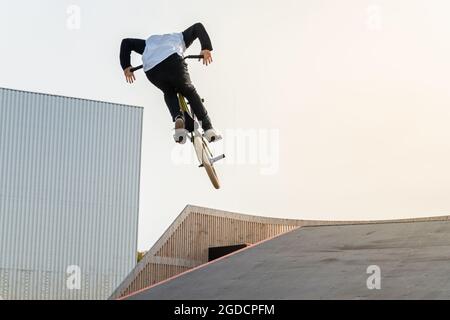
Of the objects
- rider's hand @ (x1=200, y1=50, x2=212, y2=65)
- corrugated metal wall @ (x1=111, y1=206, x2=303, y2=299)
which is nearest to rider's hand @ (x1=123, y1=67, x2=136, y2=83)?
rider's hand @ (x1=200, y1=50, x2=212, y2=65)

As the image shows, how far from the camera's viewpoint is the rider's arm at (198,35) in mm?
9828

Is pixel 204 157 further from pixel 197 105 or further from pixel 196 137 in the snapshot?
pixel 197 105

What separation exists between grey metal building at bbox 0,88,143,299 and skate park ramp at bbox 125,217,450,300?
30588 mm

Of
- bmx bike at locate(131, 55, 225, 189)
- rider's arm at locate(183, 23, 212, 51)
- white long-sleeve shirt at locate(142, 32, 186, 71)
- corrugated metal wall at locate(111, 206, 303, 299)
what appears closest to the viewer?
white long-sleeve shirt at locate(142, 32, 186, 71)

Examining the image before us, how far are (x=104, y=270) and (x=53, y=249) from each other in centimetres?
308

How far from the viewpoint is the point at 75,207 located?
1816 inches

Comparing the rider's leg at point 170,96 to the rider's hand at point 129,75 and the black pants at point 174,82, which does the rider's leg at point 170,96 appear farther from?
the rider's hand at point 129,75

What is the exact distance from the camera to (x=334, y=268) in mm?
11773

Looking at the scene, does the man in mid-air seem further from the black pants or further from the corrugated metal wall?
the corrugated metal wall

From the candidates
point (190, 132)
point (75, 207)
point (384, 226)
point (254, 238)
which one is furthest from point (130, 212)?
point (190, 132)

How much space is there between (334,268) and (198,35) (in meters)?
3.98

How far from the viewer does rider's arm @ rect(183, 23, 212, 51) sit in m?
9.83
